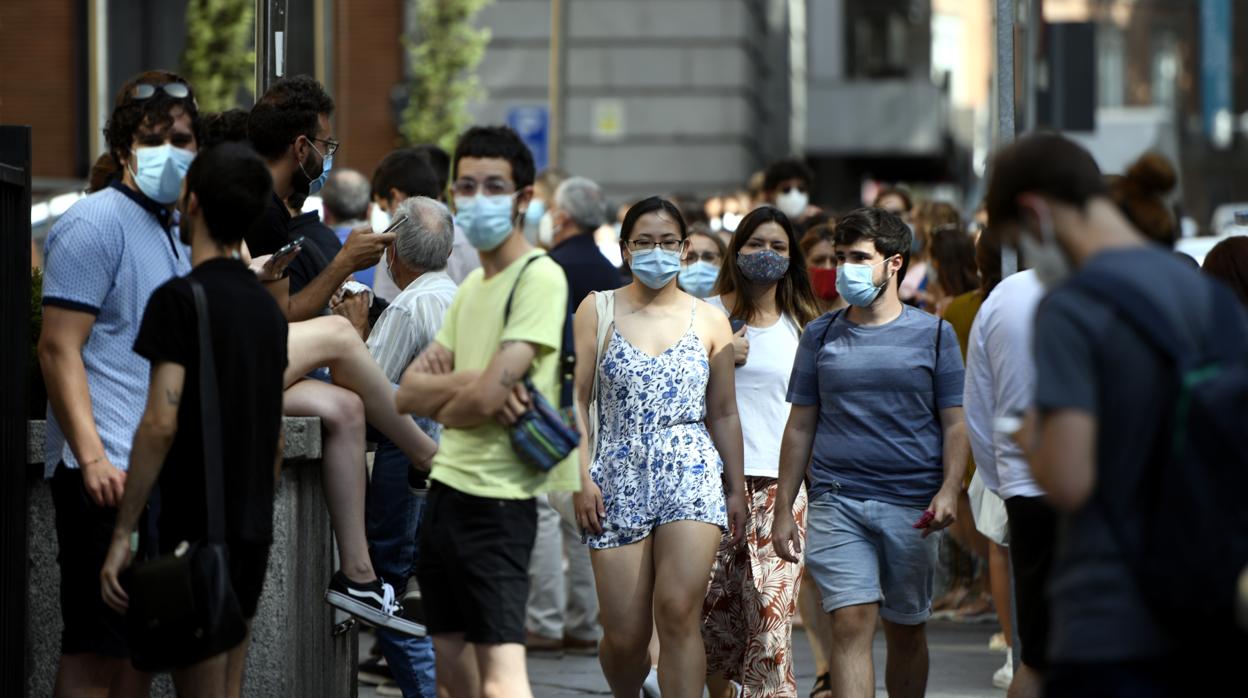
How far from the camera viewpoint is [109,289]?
5875mm

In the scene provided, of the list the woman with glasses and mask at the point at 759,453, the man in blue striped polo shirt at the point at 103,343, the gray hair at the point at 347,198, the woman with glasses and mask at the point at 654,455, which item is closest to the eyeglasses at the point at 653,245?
the woman with glasses and mask at the point at 654,455

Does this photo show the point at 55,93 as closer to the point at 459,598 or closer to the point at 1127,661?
the point at 459,598

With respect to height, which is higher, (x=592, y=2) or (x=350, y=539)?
(x=592, y=2)

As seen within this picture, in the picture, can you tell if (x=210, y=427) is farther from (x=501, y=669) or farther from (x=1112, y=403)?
(x=1112, y=403)

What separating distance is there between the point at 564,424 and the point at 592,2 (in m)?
18.7

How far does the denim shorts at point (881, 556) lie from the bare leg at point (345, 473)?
1.70 metres

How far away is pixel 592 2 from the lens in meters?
24.1

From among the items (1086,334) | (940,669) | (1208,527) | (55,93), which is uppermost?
(55,93)

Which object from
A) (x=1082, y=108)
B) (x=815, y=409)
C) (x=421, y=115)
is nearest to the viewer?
(x=815, y=409)

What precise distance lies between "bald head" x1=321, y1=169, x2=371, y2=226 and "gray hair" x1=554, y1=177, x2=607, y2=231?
1094 mm

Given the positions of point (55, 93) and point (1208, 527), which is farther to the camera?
point (55, 93)

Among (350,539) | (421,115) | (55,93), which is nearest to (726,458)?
(350,539)

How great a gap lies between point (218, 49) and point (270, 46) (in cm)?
1424

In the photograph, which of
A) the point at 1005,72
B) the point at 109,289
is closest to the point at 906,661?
the point at 1005,72
